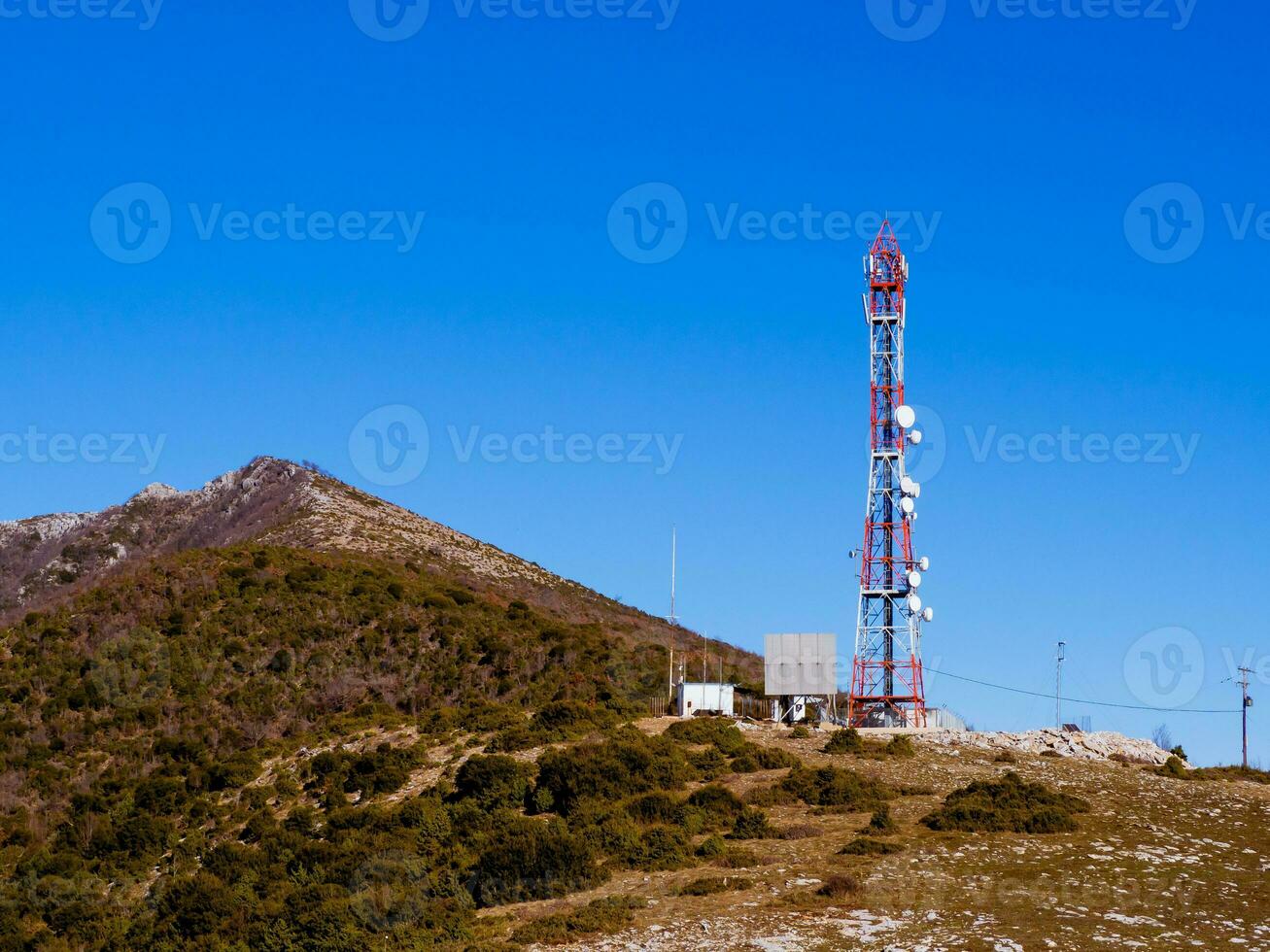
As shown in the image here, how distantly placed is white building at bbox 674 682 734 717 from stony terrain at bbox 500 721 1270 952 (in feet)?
41.6

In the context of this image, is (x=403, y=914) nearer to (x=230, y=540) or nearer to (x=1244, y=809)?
(x=1244, y=809)

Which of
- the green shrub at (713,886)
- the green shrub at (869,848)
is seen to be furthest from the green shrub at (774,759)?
the green shrub at (713,886)

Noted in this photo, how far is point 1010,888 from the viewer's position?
26.7 meters

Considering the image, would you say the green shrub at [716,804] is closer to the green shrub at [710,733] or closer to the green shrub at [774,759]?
the green shrub at [774,759]

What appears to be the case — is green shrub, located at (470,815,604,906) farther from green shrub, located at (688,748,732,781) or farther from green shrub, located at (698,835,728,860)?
green shrub, located at (688,748,732,781)

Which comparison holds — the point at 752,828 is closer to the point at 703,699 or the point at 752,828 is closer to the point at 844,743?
the point at 844,743

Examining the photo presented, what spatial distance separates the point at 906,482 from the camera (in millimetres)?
47625

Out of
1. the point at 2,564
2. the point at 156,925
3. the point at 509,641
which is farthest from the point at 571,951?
the point at 2,564

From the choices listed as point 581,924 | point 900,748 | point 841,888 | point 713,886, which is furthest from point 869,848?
point 900,748

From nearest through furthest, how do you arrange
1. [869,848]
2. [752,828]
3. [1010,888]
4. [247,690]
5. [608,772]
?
[1010,888], [869,848], [752,828], [608,772], [247,690]

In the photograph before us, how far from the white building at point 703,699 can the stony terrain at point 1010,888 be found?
41.6 feet

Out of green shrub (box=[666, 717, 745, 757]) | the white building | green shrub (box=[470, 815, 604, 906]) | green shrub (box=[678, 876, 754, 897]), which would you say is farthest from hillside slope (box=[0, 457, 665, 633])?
green shrub (box=[678, 876, 754, 897])

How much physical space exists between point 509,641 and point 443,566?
21627 millimetres

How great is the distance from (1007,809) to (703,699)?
1624 centimetres
